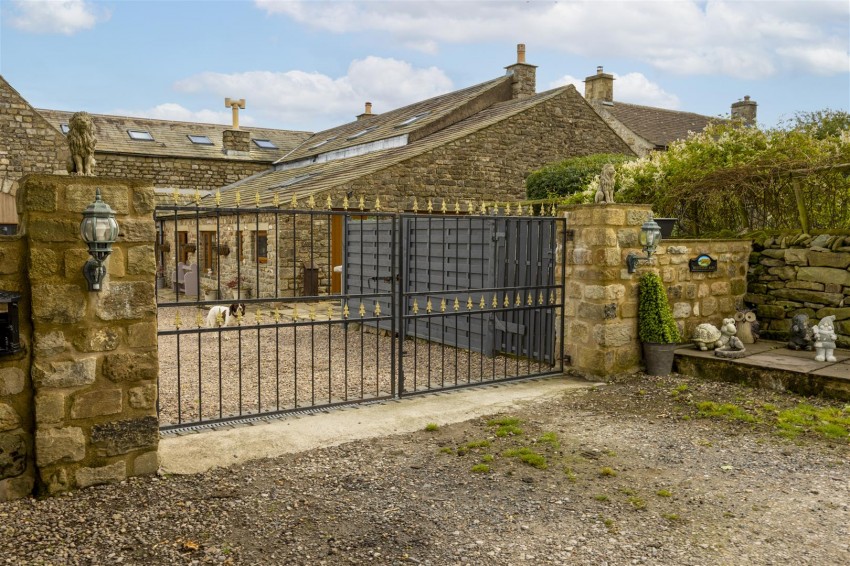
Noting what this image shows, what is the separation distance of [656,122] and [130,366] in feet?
79.8

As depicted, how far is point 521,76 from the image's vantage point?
20.5 m

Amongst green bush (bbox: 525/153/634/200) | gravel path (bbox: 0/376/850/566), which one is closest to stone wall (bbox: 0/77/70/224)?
green bush (bbox: 525/153/634/200)

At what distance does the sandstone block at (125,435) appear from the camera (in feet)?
14.0

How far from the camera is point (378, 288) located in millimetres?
10977

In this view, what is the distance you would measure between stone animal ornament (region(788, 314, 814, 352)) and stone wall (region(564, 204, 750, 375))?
126 cm

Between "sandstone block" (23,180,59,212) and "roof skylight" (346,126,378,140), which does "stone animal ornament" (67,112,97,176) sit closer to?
"sandstone block" (23,180,59,212)

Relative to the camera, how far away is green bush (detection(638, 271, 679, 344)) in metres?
7.43

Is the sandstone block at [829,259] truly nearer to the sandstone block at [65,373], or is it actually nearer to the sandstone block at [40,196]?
the sandstone block at [65,373]

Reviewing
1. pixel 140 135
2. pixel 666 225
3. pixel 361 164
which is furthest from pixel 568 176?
pixel 140 135

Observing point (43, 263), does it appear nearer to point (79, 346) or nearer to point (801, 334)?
point (79, 346)

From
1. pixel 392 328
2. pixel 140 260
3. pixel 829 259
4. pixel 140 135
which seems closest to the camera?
pixel 140 260

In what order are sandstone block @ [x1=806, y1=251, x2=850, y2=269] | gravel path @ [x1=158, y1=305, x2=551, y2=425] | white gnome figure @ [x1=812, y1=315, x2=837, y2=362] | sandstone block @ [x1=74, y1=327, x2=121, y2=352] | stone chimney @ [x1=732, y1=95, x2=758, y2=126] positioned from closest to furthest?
sandstone block @ [x1=74, y1=327, x2=121, y2=352], gravel path @ [x1=158, y1=305, x2=551, y2=425], white gnome figure @ [x1=812, y1=315, x2=837, y2=362], sandstone block @ [x1=806, y1=251, x2=850, y2=269], stone chimney @ [x1=732, y1=95, x2=758, y2=126]

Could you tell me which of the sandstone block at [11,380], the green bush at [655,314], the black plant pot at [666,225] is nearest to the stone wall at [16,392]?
the sandstone block at [11,380]

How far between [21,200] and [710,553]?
4532 millimetres
